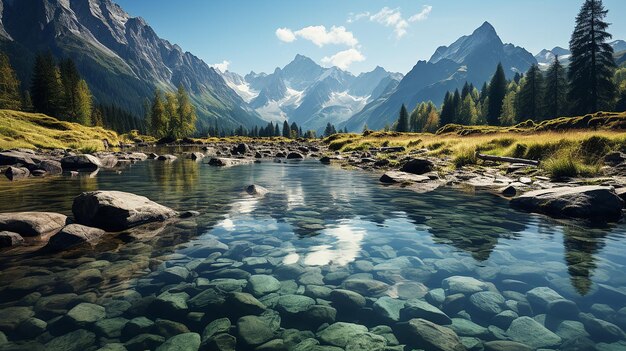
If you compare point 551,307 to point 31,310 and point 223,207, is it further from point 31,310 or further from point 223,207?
point 223,207

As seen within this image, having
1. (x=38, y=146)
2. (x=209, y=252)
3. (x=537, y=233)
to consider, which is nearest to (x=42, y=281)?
(x=209, y=252)

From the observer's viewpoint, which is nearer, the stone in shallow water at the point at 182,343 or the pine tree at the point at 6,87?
the stone in shallow water at the point at 182,343

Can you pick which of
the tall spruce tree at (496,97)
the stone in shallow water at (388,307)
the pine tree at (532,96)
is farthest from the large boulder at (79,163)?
the tall spruce tree at (496,97)

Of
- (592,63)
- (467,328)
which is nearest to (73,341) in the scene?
(467,328)

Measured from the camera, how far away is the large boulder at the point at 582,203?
378 inches

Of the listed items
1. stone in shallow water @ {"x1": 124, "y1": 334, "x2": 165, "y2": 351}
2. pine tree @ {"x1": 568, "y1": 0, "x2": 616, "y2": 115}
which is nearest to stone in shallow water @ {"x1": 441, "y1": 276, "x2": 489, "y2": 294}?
stone in shallow water @ {"x1": 124, "y1": 334, "x2": 165, "y2": 351}

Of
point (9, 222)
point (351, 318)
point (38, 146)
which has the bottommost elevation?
point (351, 318)

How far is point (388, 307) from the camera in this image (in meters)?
4.75

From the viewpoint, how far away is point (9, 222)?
26.4ft

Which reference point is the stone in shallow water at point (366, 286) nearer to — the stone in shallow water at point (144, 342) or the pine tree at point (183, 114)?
the stone in shallow water at point (144, 342)

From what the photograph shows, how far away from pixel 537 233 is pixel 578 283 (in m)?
3.23

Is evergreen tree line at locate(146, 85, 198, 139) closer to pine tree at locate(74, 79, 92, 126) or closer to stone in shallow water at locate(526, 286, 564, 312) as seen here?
pine tree at locate(74, 79, 92, 126)

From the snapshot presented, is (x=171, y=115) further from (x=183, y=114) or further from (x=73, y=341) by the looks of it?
(x=73, y=341)

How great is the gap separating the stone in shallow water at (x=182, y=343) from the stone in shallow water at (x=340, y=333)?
1492 mm
